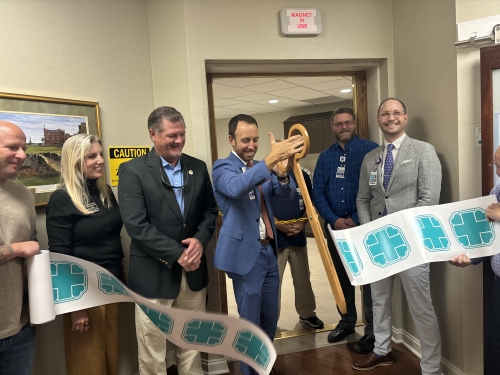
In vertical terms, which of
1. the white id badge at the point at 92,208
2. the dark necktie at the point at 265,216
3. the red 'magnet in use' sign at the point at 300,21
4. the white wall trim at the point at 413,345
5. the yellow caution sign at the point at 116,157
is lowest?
the white wall trim at the point at 413,345

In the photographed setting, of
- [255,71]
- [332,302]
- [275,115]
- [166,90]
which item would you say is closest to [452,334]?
[332,302]

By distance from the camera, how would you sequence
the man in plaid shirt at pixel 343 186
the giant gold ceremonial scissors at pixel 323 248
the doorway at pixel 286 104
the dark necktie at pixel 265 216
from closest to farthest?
the giant gold ceremonial scissors at pixel 323 248 → the dark necktie at pixel 265 216 → the man in plaid shirt at pixel 343 186 → the doorway at pixel 286 104

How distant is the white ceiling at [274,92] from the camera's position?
533 centimetres

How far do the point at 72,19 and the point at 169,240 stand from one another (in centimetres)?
154

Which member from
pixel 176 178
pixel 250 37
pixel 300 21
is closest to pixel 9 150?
pixel 176 178

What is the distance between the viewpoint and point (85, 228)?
191 centimetres

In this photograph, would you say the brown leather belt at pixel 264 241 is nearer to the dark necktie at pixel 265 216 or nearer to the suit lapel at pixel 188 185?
the dark necktie at pixel 265 216

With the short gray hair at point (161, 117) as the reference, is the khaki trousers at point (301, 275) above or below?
below

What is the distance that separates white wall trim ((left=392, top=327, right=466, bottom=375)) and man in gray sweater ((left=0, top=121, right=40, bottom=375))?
100 inches

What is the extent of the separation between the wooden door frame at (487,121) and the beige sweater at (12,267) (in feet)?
7.94

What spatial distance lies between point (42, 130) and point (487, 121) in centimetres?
254

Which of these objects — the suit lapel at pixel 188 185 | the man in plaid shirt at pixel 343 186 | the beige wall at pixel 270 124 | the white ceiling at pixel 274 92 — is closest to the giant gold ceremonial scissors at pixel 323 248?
the suit lapel at pixel 188 185

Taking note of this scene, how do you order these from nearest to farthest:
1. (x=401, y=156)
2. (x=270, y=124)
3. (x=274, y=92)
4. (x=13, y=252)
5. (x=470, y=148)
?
(x=13, y=252), (x=470, y=148), (x=401, y=156), (x=274, y=92), (x=270, y=124)

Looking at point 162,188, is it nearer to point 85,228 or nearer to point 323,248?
point 85,228
